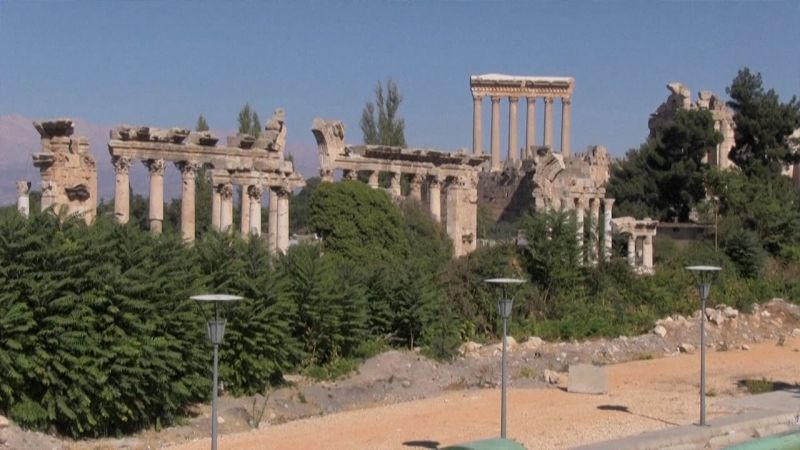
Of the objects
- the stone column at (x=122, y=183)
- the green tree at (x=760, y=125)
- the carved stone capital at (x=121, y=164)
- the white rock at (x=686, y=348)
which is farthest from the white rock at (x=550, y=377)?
the green tree at (x=760, y=125)

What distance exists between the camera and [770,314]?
106 feet

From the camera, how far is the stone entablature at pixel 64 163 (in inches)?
981

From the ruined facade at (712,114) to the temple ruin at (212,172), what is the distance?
989 inches

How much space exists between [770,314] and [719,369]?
28.4 feet

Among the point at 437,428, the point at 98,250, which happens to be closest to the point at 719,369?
the point at 437,428

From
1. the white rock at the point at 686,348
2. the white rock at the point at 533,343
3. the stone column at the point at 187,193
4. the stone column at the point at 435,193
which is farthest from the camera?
the stone column at the point at 435,193

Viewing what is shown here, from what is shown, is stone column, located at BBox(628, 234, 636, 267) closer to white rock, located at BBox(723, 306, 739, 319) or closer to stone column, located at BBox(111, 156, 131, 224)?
white rock, located at BBox(723, 306, 739, 319)

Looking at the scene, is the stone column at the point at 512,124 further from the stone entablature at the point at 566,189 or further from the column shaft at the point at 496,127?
the stone entablature at the point at 566,189

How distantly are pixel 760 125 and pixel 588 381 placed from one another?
32410 millimetres

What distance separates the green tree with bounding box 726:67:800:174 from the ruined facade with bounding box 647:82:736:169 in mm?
915

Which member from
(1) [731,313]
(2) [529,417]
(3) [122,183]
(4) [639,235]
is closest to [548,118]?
(4) [639,235]

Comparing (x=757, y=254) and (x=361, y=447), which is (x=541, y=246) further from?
(x=361, y=447)

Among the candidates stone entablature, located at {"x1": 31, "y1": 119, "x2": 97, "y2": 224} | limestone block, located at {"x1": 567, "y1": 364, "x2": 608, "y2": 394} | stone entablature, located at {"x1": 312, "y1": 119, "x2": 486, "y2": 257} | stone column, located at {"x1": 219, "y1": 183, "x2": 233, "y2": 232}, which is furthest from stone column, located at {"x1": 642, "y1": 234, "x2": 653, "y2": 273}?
stone entablature, located at {"x1": 31, "y1": 119, "x2": 97, "y2": 224}

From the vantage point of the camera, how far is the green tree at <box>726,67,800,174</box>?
49469mm
